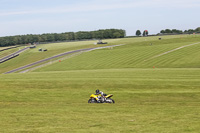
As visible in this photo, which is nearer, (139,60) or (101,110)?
(101,110)

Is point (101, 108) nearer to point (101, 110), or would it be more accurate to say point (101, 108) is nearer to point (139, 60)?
point (101, 110)

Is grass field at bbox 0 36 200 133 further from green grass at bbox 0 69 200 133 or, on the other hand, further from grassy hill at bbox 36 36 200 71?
grassy hill at bbox 36 36 200 71

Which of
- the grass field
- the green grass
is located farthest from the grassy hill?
the green grass

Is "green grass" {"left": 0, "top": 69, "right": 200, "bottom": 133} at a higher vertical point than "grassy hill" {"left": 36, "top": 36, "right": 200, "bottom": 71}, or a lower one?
higher

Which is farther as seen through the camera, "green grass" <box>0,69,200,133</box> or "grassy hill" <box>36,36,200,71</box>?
"grassy hill" <box>36,36,200,71</box>

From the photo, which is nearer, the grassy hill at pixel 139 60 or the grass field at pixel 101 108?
the grass field at pixel 101 108

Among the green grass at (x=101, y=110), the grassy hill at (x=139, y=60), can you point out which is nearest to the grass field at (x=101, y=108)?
the green grass at (x=101, y=110)

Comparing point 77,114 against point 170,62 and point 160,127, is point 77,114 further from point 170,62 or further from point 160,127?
point 170,62

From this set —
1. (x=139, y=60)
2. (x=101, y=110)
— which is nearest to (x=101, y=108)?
(x=101, y=110)

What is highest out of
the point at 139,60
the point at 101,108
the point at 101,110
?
the point at 101,110

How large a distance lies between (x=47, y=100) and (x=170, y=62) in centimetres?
5205

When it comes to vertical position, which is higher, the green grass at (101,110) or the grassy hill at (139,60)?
the green grass at (101,110)

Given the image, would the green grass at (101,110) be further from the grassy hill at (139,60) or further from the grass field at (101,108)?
the grassy hill at (139,60)

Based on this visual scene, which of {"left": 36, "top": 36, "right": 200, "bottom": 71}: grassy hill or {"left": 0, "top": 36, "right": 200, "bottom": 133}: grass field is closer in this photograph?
{"left": 0, "top": 36, "right": 200, "bottom": 133}: grass field
